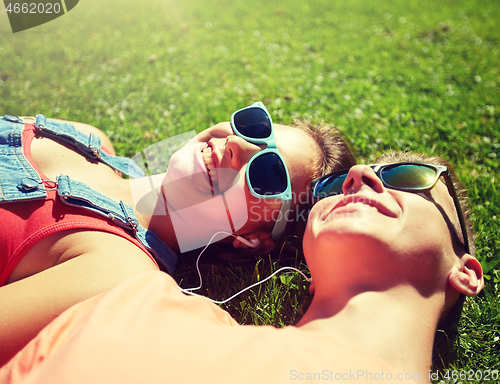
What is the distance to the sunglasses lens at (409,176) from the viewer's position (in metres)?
2.11

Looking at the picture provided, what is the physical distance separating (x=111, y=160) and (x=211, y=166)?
1079 millimetres

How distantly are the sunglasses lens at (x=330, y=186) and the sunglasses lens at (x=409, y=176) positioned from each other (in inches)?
13.3

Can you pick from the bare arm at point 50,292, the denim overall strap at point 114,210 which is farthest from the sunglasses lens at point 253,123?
the bare arm at point 50,292

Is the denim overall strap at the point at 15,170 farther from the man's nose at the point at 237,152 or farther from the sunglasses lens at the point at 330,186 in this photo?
the sunglasses lens at the point at 330,186

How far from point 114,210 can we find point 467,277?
2.39m

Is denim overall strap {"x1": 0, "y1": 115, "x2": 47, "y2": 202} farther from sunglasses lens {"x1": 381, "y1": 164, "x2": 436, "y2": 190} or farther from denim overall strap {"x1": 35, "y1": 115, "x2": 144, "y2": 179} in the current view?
sunglasses lens {"x1": 381, "y1": 164, "x2": 436, "y2": 190}

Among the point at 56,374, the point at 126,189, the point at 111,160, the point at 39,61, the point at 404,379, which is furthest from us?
the point at 39,61

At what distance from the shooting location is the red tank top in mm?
2074

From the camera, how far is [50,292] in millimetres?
1825

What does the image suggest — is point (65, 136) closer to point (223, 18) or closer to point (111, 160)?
point (111, 160)

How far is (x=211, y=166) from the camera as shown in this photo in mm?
2525

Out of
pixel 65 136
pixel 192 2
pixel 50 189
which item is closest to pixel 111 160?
pixel 65 136

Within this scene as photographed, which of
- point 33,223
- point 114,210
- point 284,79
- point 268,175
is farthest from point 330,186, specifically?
point 284,79

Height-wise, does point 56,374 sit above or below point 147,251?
above
